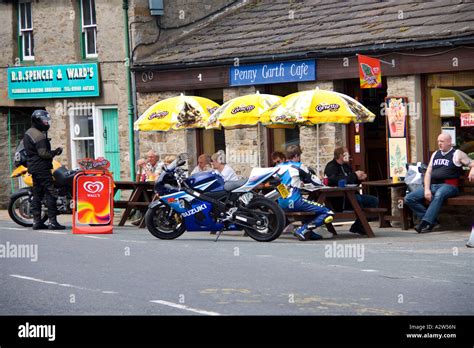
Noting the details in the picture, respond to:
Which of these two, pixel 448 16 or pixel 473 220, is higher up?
pixel 448 16

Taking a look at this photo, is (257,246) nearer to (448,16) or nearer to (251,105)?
(251,105)

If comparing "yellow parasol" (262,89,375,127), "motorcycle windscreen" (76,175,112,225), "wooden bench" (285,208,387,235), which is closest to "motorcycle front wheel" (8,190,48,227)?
"motorcycle windscreen" (76,175,112,225)

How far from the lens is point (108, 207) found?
1991 cm

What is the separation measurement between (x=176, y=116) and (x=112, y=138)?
669cm

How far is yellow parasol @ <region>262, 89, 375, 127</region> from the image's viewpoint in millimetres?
18734

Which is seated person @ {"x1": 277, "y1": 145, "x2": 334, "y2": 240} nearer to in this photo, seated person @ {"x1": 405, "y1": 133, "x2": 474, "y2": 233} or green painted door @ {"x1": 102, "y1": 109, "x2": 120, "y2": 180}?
seated person @ {"x1": 405, "y1": 133, "x2": 474, "y2": 233}

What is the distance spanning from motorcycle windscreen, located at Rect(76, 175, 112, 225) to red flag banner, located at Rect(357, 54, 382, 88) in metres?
4.82

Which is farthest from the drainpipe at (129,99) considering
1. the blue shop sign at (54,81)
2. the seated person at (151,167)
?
the seated person at (151,167)

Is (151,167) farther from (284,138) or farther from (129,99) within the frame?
(129,99)

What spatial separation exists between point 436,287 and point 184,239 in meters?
7.32

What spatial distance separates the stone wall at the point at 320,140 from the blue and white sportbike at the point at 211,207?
189 inches

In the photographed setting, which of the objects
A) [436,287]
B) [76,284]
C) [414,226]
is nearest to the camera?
[436,287]
